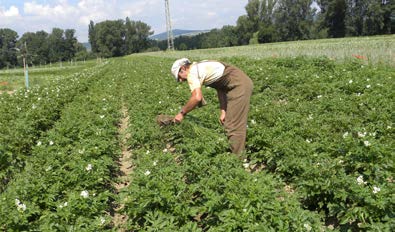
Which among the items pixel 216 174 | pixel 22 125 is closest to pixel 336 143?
pixel 216 174

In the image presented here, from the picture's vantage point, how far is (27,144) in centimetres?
715

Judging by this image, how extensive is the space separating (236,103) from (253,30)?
89064mm

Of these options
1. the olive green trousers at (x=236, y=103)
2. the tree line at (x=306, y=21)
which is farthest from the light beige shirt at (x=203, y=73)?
the tree line at (x=306, y=21)

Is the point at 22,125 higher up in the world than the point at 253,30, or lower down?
lower down

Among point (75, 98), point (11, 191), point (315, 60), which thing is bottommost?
point (11, 191)

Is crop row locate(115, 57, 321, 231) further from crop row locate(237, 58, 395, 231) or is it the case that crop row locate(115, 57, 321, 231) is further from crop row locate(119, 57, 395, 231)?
crop row locate(237, 58, 395, 231)

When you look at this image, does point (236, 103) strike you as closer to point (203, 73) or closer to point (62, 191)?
point (203, 73)

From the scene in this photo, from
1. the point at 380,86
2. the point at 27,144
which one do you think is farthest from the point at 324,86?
the point at 27,144

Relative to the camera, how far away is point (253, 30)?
9075cm

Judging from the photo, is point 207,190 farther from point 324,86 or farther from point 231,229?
point 324,86

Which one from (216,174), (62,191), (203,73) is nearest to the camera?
(216,174)

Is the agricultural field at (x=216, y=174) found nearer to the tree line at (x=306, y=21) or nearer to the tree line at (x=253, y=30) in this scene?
the tree line at (x=253, y=30)

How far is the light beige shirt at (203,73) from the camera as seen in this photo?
17.0 feet

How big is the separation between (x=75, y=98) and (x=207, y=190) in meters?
10.0
